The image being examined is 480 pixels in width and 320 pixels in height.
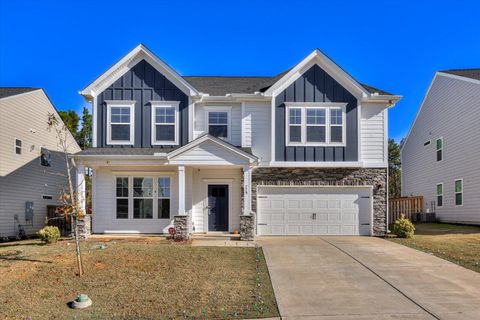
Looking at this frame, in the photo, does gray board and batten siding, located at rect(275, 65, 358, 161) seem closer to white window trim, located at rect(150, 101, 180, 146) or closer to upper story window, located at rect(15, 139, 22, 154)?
white window trim, located at rect(150, 101, 180, 146)

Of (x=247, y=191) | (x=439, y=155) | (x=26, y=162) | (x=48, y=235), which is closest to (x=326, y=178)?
(x=247, y=191)

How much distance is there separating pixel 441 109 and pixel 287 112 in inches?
433

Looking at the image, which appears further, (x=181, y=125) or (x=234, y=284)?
(x=181, y=125)

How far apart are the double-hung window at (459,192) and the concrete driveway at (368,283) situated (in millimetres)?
9072

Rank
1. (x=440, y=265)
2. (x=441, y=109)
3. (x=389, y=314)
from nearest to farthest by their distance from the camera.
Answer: (x=389, y=314), (x=440, y=265), (x=441, y=109)

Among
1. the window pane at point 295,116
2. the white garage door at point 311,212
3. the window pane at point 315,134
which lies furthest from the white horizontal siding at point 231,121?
the window pane at point 315,134

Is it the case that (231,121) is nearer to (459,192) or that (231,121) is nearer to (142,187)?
(142,187)

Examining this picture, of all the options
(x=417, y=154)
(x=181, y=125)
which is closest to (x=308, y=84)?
(x=181, y=125)

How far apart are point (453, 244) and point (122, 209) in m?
12.4

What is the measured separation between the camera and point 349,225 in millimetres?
18719

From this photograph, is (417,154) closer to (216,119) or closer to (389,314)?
(216,119)

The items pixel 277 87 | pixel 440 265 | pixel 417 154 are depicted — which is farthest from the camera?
pixel 417 154

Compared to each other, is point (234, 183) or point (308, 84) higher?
point (308, 84)

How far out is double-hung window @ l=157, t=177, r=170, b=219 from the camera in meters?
18.8
